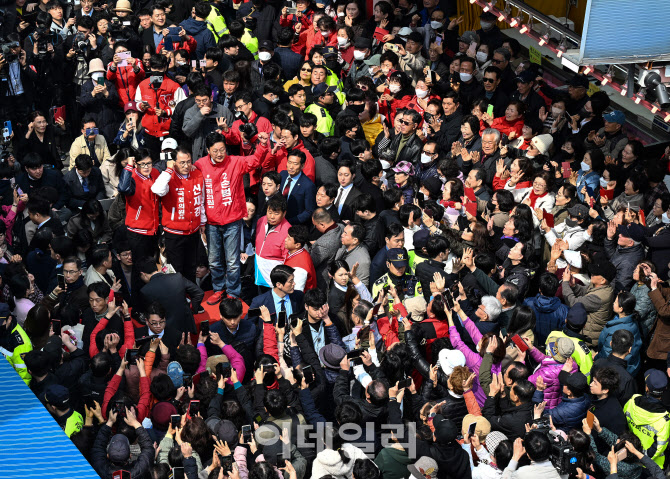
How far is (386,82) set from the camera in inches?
422

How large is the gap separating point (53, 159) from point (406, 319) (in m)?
5.73

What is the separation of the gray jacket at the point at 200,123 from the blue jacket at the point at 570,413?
16.1 ft

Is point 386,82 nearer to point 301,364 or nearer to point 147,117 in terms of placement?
point 147,117

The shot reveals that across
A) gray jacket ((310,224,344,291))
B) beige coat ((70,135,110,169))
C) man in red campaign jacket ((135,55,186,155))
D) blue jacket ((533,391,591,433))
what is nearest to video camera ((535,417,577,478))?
blue jacket ((533,391,591,433))

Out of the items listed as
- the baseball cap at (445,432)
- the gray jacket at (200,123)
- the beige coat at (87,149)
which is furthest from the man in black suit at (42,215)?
the baseball cap at (445,432)

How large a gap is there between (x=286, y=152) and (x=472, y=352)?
11.2 ft

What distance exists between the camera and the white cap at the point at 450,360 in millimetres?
6414

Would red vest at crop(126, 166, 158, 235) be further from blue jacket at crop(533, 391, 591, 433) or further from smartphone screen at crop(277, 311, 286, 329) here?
blue jacket at crop(533, 391, 591, 433)

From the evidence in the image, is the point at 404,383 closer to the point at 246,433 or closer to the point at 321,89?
the point at 246,433

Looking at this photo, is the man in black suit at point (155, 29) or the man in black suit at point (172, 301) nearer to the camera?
the man in black suit at point (172, 301)

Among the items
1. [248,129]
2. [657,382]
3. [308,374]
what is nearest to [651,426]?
[657,382]

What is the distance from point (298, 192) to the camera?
8.55 m

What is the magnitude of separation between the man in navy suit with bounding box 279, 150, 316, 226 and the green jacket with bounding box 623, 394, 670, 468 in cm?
369

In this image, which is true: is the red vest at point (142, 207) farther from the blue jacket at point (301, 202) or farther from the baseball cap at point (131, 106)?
the baseball cap at point (131, 106)
